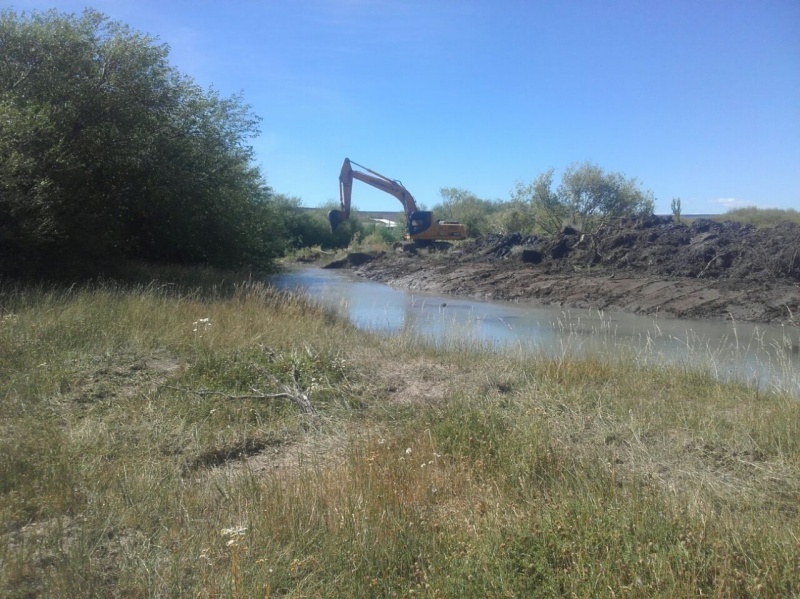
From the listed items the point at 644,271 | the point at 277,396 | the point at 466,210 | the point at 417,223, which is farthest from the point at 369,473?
the point at 466,210

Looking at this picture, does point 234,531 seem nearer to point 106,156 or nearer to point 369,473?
point 369,473

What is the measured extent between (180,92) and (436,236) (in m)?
26.1

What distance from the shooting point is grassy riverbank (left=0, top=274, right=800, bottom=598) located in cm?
356

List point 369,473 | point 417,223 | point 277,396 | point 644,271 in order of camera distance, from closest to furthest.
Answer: point 369,473, point 277,396, point 644,271, point 417,223

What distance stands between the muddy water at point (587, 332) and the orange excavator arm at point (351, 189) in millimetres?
5872

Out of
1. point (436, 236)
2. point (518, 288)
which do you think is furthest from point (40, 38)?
point (436, 236)

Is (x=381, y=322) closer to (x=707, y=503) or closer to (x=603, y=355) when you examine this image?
(x=603, y=355)

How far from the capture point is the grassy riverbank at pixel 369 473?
356cm

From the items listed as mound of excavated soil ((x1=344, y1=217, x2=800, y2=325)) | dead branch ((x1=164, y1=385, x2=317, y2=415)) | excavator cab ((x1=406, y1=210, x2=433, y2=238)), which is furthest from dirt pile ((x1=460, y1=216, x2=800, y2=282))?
dead branch ((x1=164, y1=385, x2=317, y2=415))

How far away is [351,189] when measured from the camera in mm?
38312

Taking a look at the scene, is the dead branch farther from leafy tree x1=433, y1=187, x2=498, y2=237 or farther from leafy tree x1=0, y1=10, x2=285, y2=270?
leafy tree x1=433, y1=187, x2=498, y2=237

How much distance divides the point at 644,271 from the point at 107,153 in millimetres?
19167

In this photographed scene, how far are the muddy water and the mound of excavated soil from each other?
1149 mm

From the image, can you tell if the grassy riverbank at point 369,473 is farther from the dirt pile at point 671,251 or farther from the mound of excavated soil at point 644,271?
the dirt pile at point 671,251
